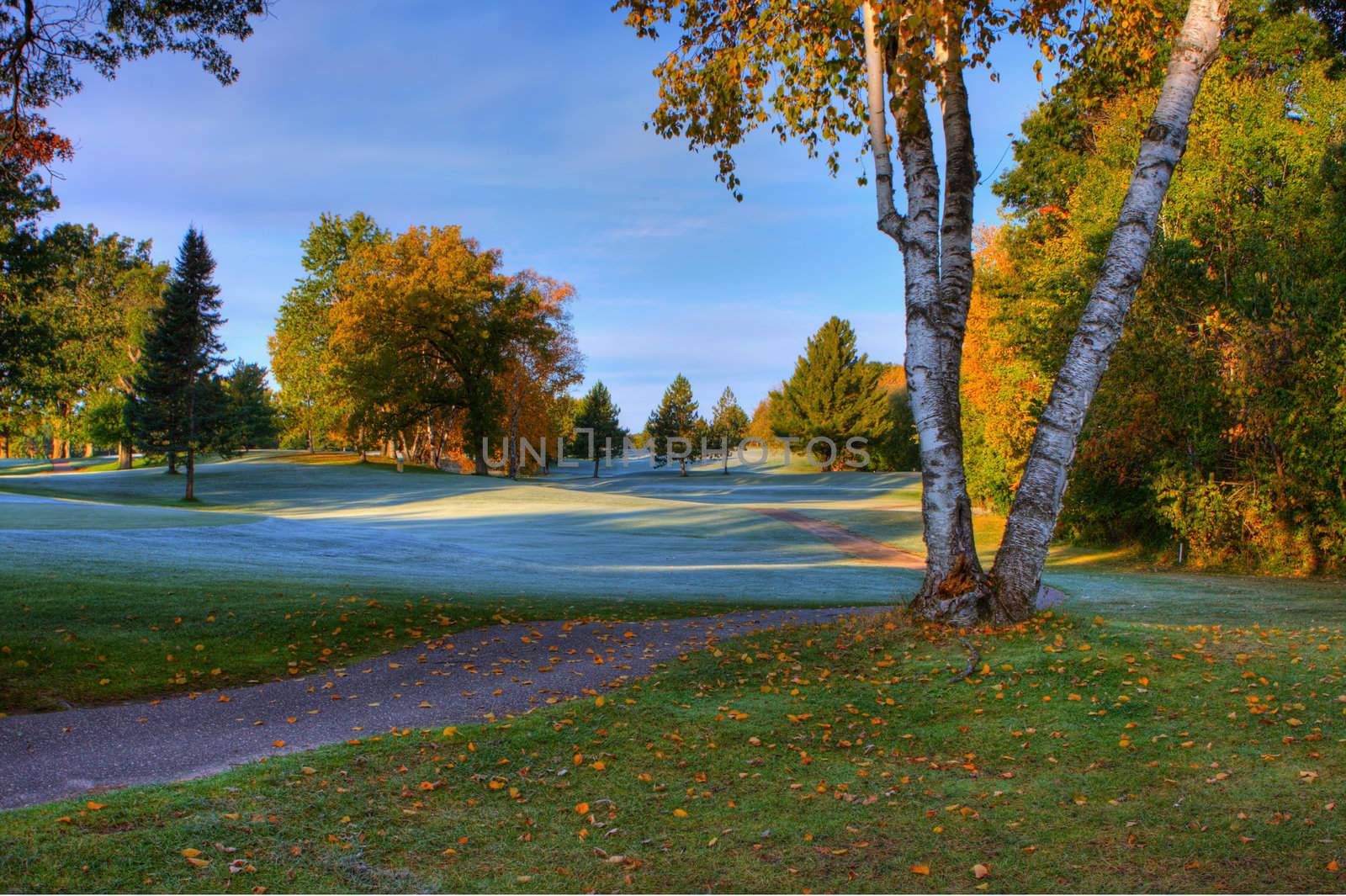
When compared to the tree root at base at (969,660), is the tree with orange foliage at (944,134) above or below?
above

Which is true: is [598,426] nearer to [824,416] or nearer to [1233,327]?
[824,416]

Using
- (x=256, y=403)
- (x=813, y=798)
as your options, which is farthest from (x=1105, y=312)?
(x=256, y=403)

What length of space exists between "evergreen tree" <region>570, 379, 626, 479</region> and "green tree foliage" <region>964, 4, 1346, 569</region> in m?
49.2

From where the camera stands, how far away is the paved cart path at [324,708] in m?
6.00

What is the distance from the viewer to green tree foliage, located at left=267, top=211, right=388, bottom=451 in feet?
196

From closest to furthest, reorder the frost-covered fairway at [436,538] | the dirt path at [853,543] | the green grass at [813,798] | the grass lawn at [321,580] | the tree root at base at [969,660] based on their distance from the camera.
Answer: the green grass at [813,798] → the tree root at base at [969,660] → the grass lawn at [321,580] → the frost-covered fairway at [436,538] → the dirt path at [853,543]

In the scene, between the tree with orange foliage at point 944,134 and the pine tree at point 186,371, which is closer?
the tree with orange foliage at point 944,134

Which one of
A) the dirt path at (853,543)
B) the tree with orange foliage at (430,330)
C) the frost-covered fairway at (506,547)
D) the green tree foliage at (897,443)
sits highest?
the tree with orange foliage at (430,330)

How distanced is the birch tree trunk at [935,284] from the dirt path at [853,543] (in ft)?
39.6

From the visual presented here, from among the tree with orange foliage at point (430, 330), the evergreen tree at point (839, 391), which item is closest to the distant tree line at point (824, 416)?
the evergreen tree at point (839, 391)

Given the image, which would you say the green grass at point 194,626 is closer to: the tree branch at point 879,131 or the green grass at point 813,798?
the green grass at point 813,798

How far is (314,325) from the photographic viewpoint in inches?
2355

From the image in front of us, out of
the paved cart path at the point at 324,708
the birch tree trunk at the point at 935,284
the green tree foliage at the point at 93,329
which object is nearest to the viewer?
the paved cart path at the point at 324,708

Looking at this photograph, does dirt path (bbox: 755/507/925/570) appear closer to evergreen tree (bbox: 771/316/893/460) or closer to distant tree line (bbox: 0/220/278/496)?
distant tree line (bbox: 0/220/278/496)
